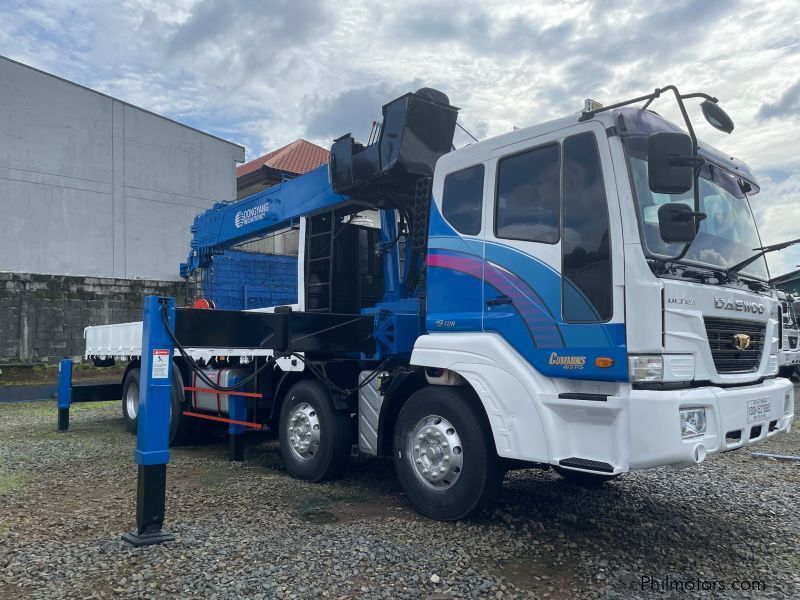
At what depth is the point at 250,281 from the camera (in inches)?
344

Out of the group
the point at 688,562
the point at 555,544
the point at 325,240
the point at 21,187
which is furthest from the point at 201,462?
the point at 21,187

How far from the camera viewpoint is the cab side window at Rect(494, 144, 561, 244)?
176 inches

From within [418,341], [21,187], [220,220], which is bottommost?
[418,341]

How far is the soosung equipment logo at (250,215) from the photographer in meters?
7.91

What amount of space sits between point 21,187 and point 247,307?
1640cm

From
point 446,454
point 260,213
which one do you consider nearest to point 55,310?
point 260,213

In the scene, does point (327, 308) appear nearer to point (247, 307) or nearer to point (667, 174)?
point (247, 307)

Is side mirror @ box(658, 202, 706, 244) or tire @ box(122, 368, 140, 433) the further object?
tire @ box(122, 368, 140, 433)

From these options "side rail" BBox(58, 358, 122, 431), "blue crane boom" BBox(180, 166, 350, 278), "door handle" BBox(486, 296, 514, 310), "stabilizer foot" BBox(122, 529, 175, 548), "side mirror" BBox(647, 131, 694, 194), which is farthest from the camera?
"side rail" BBox(58, 358, 122, 431)

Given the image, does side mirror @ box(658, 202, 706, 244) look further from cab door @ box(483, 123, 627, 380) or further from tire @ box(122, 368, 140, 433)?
tire @ box(122, 368, 140, 433)

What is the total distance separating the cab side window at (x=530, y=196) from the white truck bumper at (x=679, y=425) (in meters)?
1.24

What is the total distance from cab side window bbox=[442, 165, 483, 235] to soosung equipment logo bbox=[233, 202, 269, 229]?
10.6 feet

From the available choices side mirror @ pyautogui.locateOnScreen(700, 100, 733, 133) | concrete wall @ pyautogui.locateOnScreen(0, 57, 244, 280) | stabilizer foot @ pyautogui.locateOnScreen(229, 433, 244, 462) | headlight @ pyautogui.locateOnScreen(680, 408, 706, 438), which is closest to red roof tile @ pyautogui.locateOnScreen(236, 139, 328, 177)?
concrete wall @ pyautogui.locateOnScreen(0, 57, 244, 280)

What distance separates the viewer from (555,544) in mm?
4582
